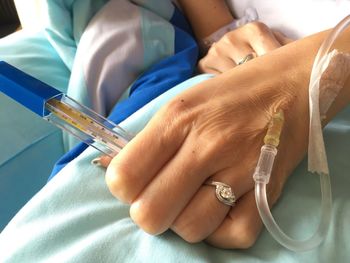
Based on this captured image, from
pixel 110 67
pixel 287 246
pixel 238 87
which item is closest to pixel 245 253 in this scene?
pixel 287 246

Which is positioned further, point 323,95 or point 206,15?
point 206,15

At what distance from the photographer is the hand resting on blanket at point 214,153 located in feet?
1.36

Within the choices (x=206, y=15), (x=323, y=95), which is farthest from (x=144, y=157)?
(x=206, y=15)

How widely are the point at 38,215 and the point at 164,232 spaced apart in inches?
5.3

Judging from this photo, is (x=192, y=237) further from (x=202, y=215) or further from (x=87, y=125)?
(x=87, y=125)

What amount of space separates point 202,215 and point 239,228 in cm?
4

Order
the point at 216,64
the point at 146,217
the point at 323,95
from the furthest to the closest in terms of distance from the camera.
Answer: the point at 216,64, the point at 323,95, the point at 146,217

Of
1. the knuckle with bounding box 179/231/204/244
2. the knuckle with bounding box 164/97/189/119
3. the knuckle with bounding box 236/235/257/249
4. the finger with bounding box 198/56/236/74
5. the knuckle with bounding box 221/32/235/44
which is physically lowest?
the knuckle with bounding box 236/235/257/249

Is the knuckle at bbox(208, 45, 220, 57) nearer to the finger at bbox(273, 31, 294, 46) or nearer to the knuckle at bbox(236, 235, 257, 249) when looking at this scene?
the finger at bbox(273, 31, 294, 46)

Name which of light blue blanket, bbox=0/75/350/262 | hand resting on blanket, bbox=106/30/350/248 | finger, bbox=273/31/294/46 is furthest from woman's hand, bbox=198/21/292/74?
light blue blanket, bbox=0/75/350/262

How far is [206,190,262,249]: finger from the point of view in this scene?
0.43m

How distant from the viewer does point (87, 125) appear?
1.63ft

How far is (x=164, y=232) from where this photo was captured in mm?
440

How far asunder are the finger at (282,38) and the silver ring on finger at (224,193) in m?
0.37
